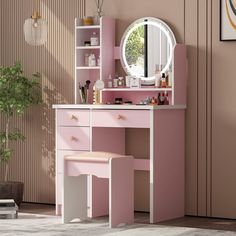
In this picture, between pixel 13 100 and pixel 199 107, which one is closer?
pixel 199 107

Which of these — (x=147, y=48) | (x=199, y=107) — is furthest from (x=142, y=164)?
(x=147, y=48)

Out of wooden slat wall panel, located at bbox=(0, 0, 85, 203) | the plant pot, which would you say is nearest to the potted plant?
the plant pot

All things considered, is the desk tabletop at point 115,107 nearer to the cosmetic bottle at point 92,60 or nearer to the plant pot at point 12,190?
the cosmetic bottle at point 92,60

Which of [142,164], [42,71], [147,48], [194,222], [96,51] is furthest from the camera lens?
[42,71]

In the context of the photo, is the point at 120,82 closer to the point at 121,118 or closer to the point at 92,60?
the point at 92,60

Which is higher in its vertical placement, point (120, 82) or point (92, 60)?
point (92, 60)

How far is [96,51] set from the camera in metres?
6.57

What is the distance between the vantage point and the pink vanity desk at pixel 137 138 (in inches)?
230

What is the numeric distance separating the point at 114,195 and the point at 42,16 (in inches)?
77.3

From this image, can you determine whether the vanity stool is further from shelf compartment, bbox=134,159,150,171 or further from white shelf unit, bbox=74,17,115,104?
white shelf unit, bbox=74,17,115,104

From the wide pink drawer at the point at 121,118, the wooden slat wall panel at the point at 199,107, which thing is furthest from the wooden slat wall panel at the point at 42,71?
the wooden slat wall panel at the point at 199,107

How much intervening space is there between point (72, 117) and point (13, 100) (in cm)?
60

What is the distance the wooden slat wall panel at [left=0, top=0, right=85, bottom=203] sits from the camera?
6.75 meters

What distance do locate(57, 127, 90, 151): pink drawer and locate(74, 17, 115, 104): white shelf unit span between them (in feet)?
1.11
